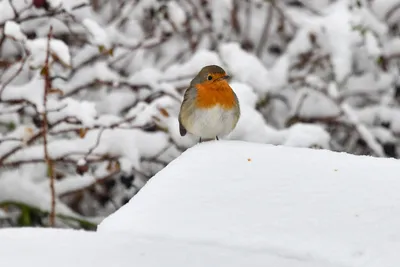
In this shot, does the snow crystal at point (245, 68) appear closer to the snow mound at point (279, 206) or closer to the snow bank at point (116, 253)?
the snow mound at point (279, 206)

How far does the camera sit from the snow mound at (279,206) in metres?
1.67

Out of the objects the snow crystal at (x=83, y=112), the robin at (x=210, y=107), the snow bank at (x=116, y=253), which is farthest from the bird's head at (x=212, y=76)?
the snow bank at (x=116, y=253)

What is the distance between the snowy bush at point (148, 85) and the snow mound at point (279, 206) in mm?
1157

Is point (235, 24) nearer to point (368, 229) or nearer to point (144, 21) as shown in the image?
point (144, 21)

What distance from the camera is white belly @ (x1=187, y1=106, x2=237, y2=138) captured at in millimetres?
3156

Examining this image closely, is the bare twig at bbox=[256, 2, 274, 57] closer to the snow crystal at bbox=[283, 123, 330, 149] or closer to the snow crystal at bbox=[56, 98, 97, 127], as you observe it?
the snow crystal at bbox=[283, 123, 330, 149]

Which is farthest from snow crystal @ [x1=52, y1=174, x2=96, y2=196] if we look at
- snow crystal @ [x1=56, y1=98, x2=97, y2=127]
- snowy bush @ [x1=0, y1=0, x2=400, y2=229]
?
snow crystal @ [x1=56, y1=98, x2=97, y2=127]

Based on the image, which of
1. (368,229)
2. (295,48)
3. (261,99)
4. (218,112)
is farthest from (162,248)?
(295,48)

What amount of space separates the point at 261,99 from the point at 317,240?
294cm

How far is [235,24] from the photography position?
17.4 ft

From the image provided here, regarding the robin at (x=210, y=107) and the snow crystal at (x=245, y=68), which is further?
the snow crystal at (x=245, y=68)

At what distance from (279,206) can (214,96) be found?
4.52 ft

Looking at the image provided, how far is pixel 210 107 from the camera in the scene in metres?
3.17

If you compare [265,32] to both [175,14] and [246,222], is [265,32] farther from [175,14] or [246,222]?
[246,222]
